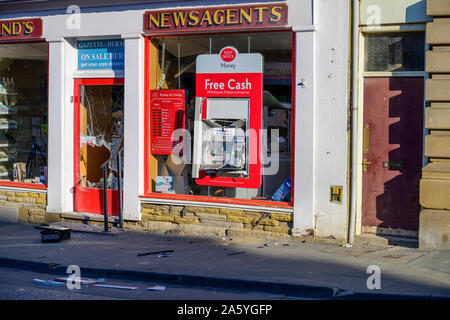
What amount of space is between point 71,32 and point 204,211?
3.96 m

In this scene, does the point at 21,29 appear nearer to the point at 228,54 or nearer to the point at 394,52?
the point at 228,54

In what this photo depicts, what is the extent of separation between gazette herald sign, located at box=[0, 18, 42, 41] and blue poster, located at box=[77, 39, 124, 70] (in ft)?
2.69

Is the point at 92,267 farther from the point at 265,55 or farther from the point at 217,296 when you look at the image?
the point at 265,55

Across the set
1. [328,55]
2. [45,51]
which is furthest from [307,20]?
[45,51]

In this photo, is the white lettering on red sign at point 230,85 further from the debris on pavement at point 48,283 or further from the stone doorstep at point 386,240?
the debris on pavement at point 48,283

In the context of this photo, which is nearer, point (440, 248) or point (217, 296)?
point (217, 296)

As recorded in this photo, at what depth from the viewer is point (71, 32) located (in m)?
12.0

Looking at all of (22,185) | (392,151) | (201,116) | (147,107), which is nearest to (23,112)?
(22,185)

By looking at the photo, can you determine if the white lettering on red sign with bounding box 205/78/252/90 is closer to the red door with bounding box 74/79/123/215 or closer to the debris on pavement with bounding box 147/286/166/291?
the red door with bounding box 74/79/123/215

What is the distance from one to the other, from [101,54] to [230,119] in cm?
275

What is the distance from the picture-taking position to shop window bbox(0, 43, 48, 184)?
12.8 metres

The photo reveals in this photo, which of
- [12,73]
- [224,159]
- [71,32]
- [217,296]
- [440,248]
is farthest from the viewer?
[12,73]

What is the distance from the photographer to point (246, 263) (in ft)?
29.7

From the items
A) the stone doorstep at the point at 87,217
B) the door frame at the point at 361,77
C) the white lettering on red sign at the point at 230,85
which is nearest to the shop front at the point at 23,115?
the stone doorstep at the point at 87,217
